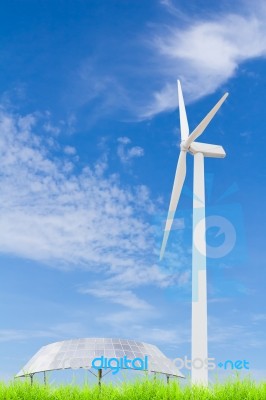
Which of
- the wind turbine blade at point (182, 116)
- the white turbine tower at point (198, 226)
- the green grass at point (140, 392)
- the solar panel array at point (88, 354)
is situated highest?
the wind turbine blade at point (182, 116)

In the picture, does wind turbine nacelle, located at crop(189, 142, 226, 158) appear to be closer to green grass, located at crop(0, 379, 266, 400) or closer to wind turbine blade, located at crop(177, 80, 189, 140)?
wind turbine blade, located at crop(177, 80, 189, 140)

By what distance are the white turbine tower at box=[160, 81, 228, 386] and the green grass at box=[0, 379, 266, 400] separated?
5.16 m

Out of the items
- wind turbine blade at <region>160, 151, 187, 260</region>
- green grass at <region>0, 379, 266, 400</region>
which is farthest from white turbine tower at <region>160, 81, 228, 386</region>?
green grass at <region>0, 379, 266, 400</region>

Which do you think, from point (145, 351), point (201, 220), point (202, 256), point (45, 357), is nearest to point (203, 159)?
point (201, 220)

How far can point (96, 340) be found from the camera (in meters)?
24.6

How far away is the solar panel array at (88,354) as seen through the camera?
23.0 m

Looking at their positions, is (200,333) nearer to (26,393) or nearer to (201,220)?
(201,220)

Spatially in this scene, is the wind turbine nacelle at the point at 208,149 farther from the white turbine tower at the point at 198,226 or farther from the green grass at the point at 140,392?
the green grass at the point at 140,392

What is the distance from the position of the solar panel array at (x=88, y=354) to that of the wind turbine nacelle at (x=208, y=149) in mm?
11355

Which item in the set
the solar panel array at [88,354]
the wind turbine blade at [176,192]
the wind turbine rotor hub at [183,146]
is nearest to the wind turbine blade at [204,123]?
the wind turbine rotor hub at [183,146]

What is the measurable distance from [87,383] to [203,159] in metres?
16.8

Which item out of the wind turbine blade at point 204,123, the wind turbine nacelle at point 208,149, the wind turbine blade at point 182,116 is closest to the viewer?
the wind turbine blade at point 204,123

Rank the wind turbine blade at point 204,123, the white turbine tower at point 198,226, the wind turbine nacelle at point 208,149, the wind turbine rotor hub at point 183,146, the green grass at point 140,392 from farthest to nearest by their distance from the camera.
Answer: the wind turbine rotor hub at point 183,146 < the wind turbine nacelle at point 208,149 < the wind turbine blade at point 204,123 < the white turbine tower at point 198,226 < the green grass at point 140,392

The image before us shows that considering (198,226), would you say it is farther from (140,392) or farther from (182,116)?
(140,392)
